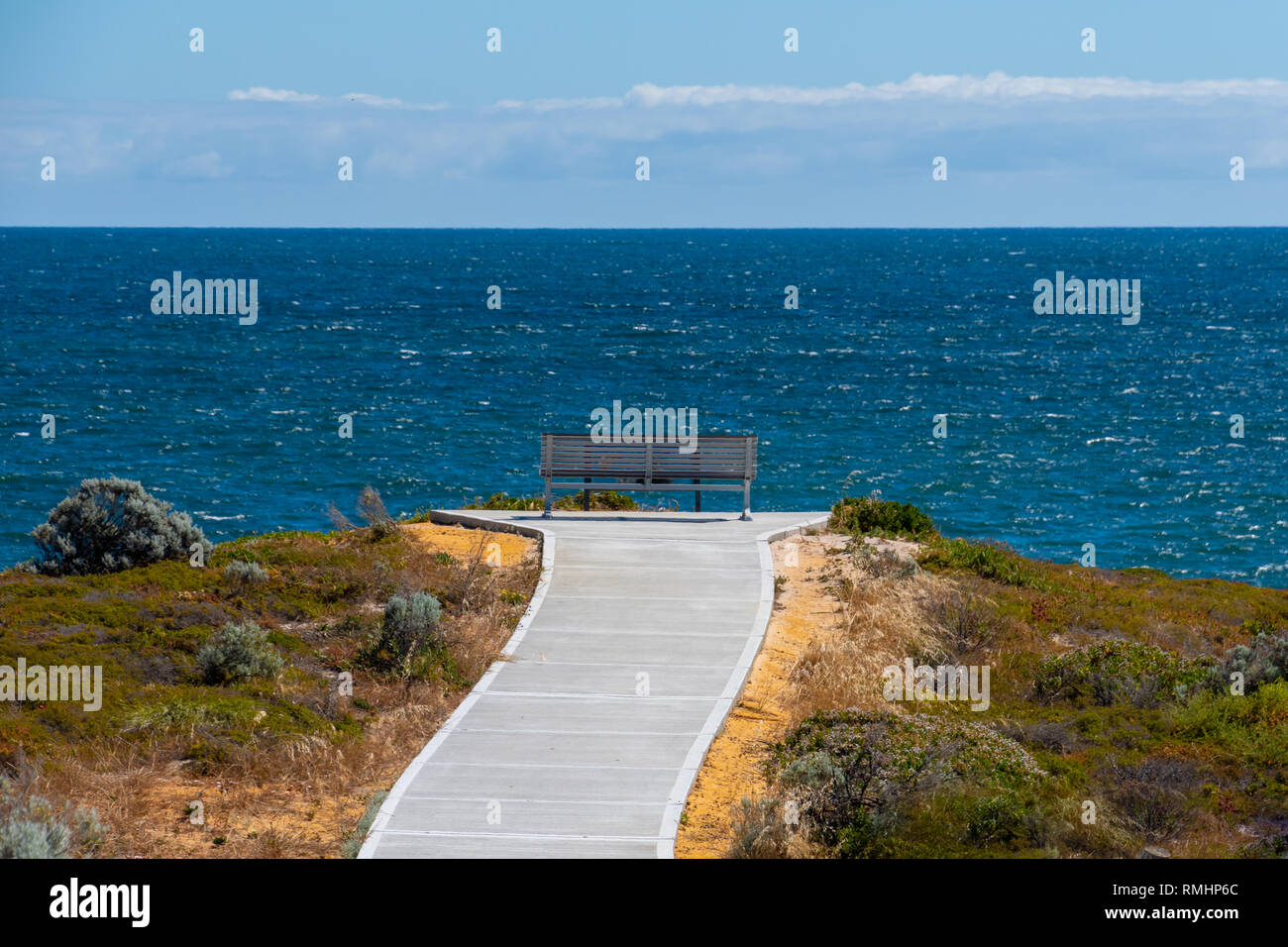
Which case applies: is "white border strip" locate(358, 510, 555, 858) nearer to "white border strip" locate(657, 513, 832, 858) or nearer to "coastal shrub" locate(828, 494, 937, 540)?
"white border strip" locate(657, 513, 832, 858)

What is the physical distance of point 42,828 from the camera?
819 cm

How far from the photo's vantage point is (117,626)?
44.7 ft

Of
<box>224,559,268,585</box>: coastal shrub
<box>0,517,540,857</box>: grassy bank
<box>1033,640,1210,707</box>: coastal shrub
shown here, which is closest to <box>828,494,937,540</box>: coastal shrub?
<box>0,517,540,857</box>: grassy bank

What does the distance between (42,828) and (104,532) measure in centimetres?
858

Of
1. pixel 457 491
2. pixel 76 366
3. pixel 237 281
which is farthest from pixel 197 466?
pixel 237 281

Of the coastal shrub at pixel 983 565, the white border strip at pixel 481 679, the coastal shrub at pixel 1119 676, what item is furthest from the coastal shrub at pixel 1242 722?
the white border strip at pixel 481 679

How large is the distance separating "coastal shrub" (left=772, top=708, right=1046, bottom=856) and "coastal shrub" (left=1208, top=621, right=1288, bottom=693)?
10.4ft

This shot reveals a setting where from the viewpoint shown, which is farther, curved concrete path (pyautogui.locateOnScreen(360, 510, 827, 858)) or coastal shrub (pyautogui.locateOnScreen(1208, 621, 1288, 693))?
coastal shrub (pyautogui.locateOnScreen(1208, 621, 1288, 693))

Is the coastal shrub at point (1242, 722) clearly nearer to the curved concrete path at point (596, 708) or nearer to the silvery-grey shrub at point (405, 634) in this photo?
the curved concrete path at point (596, 708)

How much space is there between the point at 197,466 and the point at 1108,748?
3540 cm

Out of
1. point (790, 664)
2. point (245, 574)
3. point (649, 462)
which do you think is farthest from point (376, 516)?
point (790, 664)

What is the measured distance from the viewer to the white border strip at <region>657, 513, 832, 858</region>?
9312 millimetres

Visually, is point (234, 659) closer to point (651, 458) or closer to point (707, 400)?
point (651, 458)
